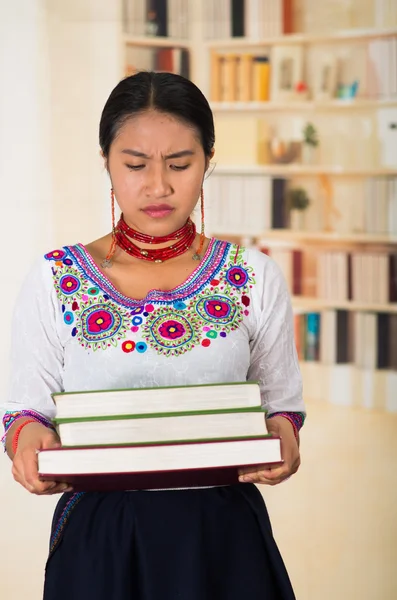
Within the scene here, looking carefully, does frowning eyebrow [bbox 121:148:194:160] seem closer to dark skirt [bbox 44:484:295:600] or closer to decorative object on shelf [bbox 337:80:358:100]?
dark skirt [bbox 44:484:295:600]

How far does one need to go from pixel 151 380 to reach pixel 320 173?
3.81 metres

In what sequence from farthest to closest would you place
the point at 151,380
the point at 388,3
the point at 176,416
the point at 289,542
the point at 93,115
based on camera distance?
the point at 388,3 → the point at 93,115 → the point at 289,542 → the point at 151,380 → the point at 176,416

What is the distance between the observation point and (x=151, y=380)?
1.29 meters

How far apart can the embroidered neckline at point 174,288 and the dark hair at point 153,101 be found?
16 centimetres

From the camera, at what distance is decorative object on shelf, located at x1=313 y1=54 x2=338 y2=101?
4.80 meters

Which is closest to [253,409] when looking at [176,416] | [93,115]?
[176,416]

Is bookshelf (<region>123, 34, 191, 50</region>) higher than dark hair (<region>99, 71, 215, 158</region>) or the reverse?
higher

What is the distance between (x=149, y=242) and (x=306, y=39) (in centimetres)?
359

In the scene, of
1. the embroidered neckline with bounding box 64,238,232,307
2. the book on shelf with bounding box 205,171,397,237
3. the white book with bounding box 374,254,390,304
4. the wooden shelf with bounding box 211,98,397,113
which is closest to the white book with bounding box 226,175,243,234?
the book on shelf with bounding box 205,171,397,237

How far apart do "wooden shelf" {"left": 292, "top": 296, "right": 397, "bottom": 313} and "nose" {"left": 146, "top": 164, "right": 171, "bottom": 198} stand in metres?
3.65

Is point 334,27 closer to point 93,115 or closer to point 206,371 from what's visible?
point 93,115

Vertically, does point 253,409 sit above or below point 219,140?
below

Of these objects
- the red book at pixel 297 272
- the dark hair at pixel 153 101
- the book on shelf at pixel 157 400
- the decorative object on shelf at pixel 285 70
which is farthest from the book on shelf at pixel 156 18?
the book on shelf at pixel 157 400

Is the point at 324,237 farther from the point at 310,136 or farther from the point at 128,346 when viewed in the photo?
the point at 128,346
